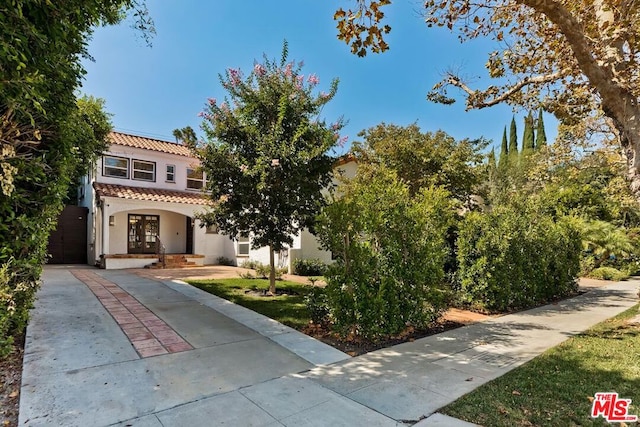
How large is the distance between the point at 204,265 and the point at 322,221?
14253 millimetres

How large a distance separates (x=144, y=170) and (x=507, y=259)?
56.3 feet

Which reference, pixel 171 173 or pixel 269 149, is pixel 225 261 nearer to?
pixel 171 173

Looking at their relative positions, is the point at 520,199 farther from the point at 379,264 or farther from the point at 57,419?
the point at 57,419

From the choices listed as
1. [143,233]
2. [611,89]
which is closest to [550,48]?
[611,89]

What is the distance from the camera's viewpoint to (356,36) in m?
5.05

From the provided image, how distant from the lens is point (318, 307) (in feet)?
21.5

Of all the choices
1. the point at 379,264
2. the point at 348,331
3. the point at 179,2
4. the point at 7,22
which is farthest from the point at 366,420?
the point at 179,2

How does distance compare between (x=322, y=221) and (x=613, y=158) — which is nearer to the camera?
(x=322, y=221)

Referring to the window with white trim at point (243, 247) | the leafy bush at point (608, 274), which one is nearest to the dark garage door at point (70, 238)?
the window with white trim at point (243, 247)

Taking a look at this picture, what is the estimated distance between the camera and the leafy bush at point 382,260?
5957 mm

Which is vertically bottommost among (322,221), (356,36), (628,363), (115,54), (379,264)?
(628,363)

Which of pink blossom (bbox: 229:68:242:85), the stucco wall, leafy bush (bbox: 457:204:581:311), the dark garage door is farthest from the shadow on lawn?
the dark garage door

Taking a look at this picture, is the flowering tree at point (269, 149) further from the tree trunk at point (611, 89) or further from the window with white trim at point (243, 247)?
the window with white trim at point (243, 247)

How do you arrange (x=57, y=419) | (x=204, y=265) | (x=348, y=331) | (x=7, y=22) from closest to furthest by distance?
(x=7, y=22)
(x=57, y=419)
(x=348, y=331)
(x=204, y=265)
